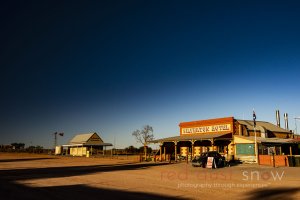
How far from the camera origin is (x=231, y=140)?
38812mm

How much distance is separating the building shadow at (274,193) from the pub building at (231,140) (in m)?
20.4

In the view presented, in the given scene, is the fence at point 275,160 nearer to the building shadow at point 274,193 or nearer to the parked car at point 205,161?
the parked car at point 205,161

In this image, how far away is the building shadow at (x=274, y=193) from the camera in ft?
39.9

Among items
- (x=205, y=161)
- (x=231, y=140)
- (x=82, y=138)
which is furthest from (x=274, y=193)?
(x=82, y=138)

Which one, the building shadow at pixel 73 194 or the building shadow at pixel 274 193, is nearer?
the building shadow at pixel 73 194

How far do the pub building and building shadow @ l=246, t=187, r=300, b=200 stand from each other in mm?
20393

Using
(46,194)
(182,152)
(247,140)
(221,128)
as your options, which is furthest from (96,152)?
(46,194)

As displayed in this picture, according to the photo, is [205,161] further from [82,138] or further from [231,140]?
[82,138]

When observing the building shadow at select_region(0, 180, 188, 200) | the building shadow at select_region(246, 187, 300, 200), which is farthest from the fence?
the building shadow at select_region(0, 180, 188, 200)

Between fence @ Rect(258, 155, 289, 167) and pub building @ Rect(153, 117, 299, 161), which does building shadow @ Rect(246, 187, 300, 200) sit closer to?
fence @ Rect(258, 155, 289, 167)

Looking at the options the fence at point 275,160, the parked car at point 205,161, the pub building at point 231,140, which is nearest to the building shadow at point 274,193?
the parked car at point 205,161

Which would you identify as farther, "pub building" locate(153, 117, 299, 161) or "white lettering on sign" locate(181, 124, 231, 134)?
"white lettering on sign" locate(181, 124, 231, 134)

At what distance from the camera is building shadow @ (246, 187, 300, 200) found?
1216 cm

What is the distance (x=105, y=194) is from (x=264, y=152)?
94.9ft
